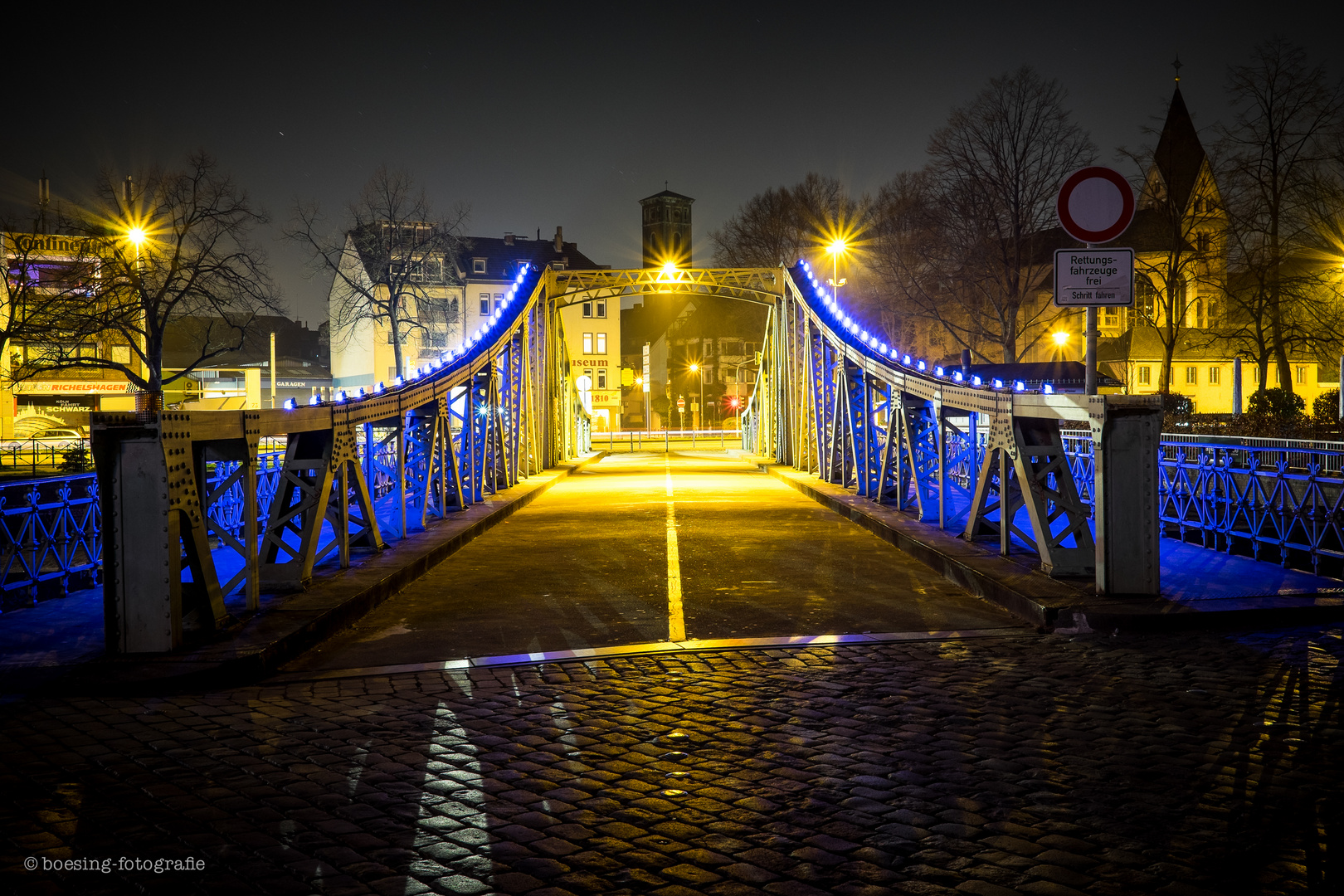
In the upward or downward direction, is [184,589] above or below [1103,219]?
below

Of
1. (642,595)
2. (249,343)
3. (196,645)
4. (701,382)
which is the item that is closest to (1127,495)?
(642,595)

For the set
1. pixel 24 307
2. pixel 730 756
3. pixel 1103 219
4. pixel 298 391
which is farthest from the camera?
pixel 298 391

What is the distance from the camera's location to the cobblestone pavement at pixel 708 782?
3.60m

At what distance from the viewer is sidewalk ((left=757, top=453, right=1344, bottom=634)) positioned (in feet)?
25.4

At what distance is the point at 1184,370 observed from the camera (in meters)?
75.2

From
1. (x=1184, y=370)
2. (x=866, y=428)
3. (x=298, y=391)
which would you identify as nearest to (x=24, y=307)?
(x=866, y=428)

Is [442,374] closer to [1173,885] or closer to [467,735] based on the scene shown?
[467,735]

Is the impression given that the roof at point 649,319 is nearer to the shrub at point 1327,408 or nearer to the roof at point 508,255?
the roof at point 508,255

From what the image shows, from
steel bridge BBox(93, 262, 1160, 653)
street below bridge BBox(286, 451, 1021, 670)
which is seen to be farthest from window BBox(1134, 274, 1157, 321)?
street below bridge BBox(286, 451, 1021, 670)

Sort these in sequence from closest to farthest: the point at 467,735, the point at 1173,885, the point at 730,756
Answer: the point at 1173,885 → the point at 730,756 → the point at 467,735

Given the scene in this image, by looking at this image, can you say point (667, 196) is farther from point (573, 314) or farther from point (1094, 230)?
point (1094, 230)

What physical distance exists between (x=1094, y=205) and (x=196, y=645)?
25.5ft

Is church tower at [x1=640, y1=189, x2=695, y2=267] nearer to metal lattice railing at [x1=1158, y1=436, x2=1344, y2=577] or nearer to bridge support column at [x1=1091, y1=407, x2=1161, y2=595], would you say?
metal lattice railing at [x1=1158, y1=436, x2=1344, y2=577]

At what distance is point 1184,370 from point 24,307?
71.0m
